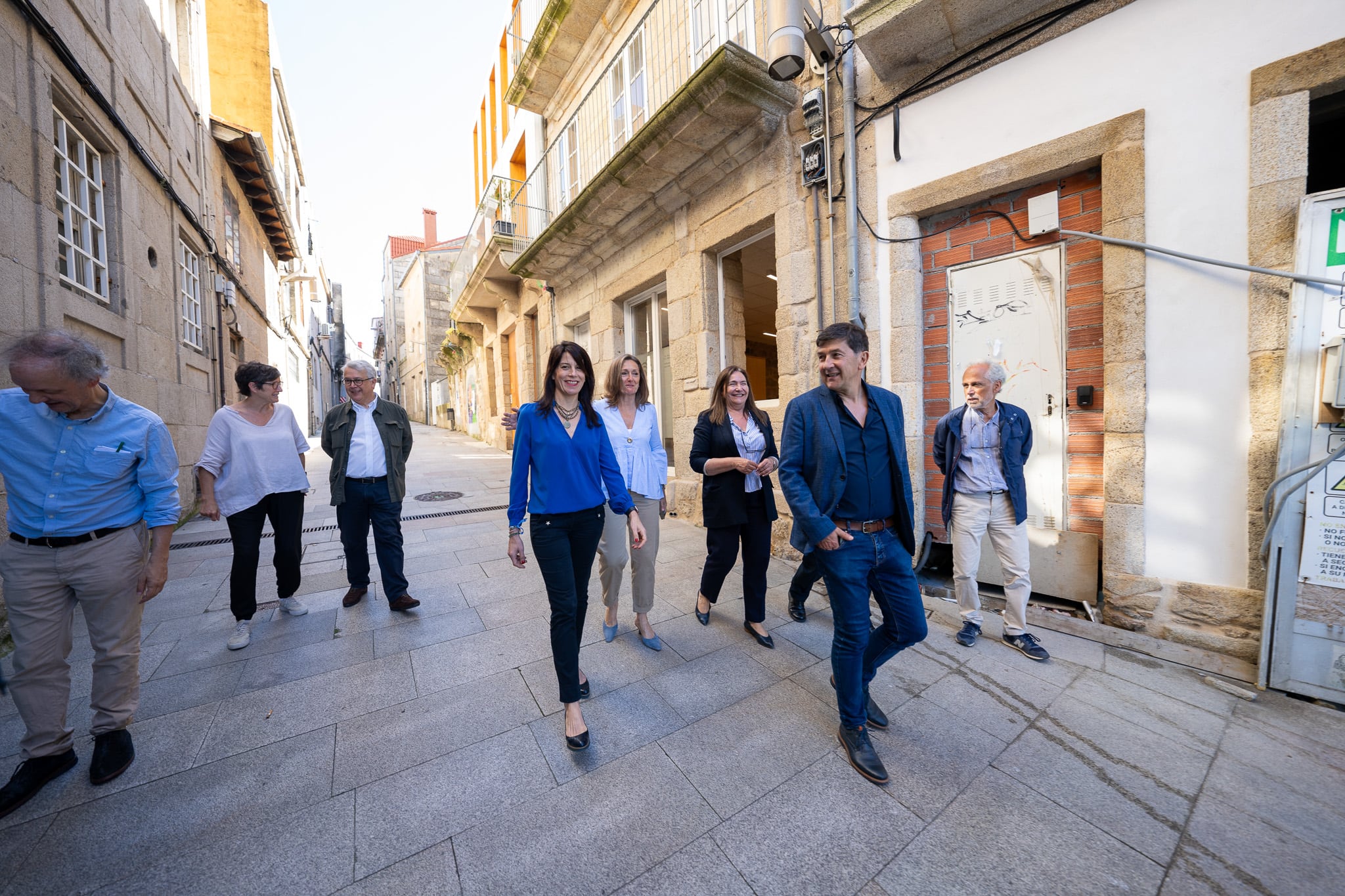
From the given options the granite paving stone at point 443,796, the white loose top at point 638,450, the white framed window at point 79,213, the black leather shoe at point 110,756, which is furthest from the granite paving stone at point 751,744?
the white framed window at point 79,213

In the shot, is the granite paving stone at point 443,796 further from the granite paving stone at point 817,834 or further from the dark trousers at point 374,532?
the dark trousers at point 374,532

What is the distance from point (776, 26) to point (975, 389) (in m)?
3.30

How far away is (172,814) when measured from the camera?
186 centimetres

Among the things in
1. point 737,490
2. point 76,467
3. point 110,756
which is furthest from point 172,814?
point 737,490

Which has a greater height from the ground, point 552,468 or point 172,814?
point 552,468

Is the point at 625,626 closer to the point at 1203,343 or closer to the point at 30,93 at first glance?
the point at 1203,343

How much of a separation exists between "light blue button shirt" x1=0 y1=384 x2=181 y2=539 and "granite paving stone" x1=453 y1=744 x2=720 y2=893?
6.24ft

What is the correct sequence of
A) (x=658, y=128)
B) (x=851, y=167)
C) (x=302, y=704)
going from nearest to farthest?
1. (x=302, y=704)
2. (x=851, y=167)
3. (x=658, y=128)

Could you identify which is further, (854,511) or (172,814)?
(854,511)

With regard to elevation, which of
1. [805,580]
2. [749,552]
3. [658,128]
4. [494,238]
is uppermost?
[494,238]

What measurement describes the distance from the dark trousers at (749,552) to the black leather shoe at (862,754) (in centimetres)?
111

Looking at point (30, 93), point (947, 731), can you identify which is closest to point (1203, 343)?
point (947, 731)

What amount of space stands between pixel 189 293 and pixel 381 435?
6.85 meters

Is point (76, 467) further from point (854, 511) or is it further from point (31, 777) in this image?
point (854, 511)
